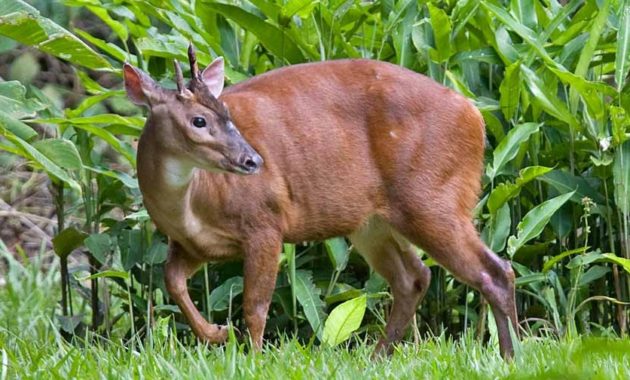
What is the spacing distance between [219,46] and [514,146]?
1.55m

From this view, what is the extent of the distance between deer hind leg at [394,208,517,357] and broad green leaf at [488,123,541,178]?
1.74 ft

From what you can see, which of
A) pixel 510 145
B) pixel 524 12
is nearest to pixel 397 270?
pixel 510 145

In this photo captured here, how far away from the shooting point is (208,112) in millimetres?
4770

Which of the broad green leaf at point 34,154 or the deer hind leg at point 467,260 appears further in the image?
the deer hind leg at point 467,260

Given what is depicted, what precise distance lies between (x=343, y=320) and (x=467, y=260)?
23.1 inches

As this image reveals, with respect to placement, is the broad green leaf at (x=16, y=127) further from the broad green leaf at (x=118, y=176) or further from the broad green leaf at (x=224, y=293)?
the broad green leaf at (x=224, y=293)

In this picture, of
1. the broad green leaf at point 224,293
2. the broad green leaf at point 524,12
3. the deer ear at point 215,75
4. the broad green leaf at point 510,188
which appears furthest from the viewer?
the broad green leaf at point 524,12

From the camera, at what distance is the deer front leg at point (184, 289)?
16.6 ft

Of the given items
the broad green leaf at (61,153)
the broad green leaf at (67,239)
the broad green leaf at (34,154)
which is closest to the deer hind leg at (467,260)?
the broad green leaf at (67,239)

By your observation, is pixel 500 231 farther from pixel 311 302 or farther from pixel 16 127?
pixel 16 127

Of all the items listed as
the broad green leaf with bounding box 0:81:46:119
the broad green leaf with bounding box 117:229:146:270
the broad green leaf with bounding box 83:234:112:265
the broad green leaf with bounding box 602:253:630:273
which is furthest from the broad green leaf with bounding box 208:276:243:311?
the broad green leaf with bounding box 0:81:46:119

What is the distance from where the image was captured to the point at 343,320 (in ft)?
16.6

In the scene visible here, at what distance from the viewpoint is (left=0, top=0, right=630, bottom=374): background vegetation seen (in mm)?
5625

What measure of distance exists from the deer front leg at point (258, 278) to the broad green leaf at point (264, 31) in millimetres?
1134
